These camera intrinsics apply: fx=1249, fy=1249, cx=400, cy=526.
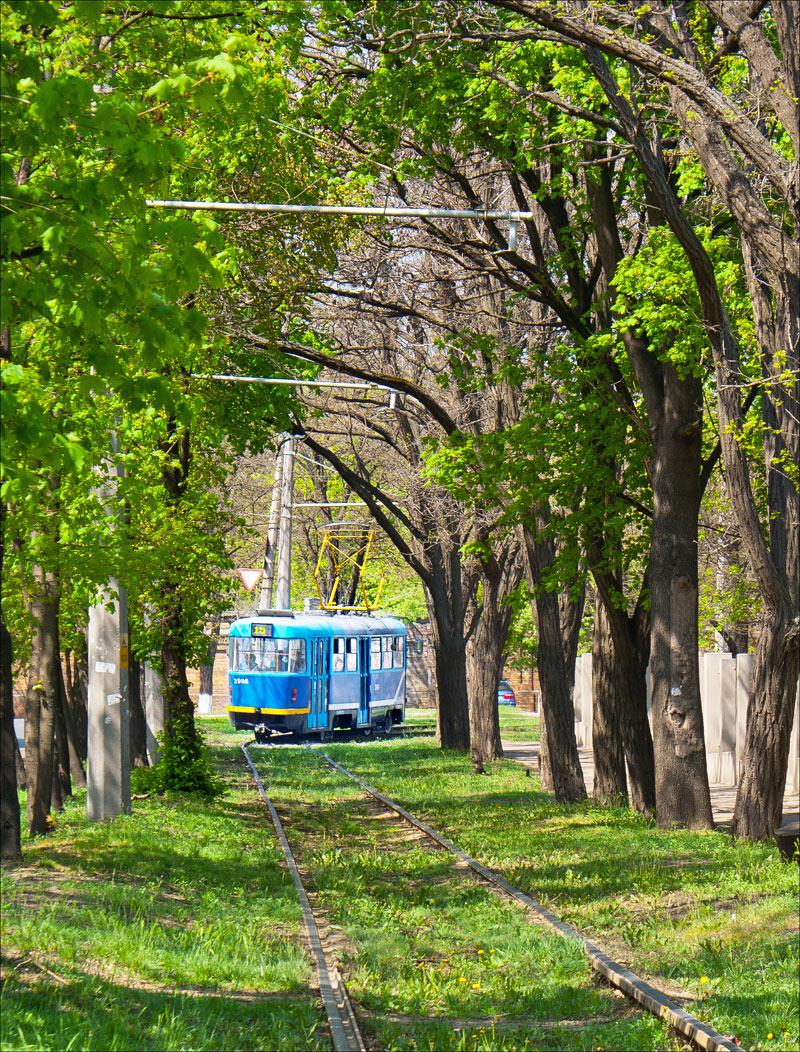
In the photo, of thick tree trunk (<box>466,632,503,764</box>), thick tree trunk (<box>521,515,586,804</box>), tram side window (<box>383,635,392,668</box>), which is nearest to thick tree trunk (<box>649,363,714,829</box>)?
thick tree trunk (<box>521,515,586,804</box>)

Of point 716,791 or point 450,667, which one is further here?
point 450,667

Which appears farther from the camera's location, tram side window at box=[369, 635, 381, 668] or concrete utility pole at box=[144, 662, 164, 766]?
tram side window at box=[369, 635, 381, 668]

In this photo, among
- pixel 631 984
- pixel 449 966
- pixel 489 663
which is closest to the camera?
pixel 631 984

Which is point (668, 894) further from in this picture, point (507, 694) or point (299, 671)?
point (507, 694)

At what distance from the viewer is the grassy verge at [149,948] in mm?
6270

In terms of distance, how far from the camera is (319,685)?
35.4 meters

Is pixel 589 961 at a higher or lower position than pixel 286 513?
lower

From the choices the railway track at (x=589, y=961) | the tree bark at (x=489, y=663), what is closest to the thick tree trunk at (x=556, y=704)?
the tree bark at (x=489, y=663)

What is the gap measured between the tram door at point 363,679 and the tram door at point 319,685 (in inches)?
82.9

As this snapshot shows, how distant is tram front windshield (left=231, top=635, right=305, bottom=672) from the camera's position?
34344mm

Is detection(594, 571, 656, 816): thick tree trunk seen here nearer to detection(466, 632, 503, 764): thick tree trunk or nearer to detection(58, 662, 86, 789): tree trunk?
detection(466, 632, 503, 764): thick tree trunk

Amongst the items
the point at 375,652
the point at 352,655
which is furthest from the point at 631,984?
the point at 375,652

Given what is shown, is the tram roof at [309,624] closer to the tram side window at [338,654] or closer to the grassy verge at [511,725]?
the tram side window at [338,654]

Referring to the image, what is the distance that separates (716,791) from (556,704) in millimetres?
5619
